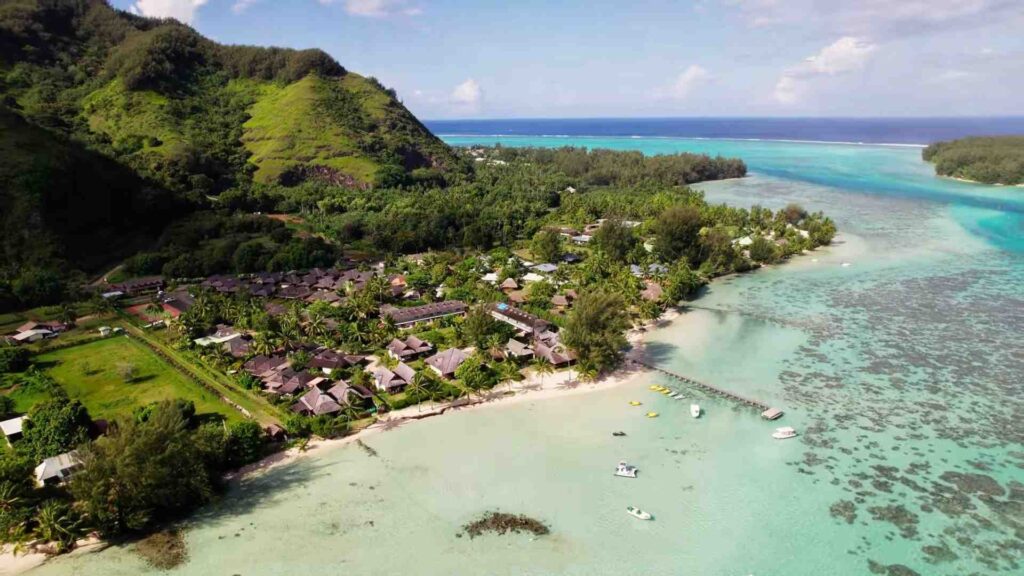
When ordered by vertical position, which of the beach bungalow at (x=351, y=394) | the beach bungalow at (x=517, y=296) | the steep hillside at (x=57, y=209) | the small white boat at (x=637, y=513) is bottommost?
the small white boat at (x=637, y=513)

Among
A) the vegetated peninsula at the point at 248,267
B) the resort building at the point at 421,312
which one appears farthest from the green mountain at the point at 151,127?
the resort building at the point at 421,312

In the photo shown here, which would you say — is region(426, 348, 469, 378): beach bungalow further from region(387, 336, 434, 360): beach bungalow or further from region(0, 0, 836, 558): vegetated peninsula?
region(387, 336, 434, 360): beach bungalow

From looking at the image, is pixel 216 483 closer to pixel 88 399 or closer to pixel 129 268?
pixel 88 399

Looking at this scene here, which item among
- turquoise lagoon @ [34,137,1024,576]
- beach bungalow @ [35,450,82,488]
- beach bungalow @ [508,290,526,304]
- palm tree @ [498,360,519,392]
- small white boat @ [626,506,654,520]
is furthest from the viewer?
beach bungalow @ [508,290,526,304]

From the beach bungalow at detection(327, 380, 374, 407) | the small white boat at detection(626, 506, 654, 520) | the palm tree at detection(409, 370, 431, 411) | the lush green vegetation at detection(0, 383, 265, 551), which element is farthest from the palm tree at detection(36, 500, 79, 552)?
the small white boat at detection(626, 506, 654, 520)

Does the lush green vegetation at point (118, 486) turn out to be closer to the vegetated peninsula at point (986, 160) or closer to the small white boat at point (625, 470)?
the small white boat at point (625, 470)

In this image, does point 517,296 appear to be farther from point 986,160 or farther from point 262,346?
point 986,160
